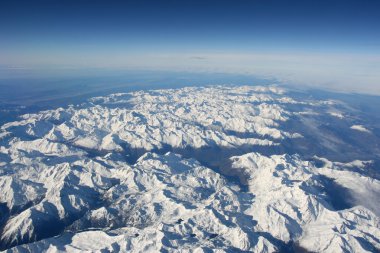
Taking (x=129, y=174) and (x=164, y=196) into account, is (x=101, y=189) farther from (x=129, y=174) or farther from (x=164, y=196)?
(x=164, y=196)

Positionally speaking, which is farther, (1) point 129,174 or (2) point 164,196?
(1) point 129,174

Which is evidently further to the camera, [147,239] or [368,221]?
[368,221]

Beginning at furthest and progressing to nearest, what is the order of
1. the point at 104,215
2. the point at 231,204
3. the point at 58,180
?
the point at 58,180 → the point at 231,204 → the point at 104,215

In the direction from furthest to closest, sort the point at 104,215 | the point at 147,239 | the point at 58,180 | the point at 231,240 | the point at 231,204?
the point at 58,180 < the point at 231,204 < the point at 104,215 < the point at 231,240 < the point at 147,239

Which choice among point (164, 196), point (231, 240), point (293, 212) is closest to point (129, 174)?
point (164, 196)

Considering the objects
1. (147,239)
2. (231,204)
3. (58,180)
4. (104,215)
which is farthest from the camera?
(58,180)

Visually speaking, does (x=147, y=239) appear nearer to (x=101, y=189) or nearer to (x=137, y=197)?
(x=137, y=197)

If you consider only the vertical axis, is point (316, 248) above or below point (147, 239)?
below

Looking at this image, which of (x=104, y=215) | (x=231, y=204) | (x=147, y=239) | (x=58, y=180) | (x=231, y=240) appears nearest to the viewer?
(x=147, y=239)

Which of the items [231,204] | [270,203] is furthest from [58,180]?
[270,203]
